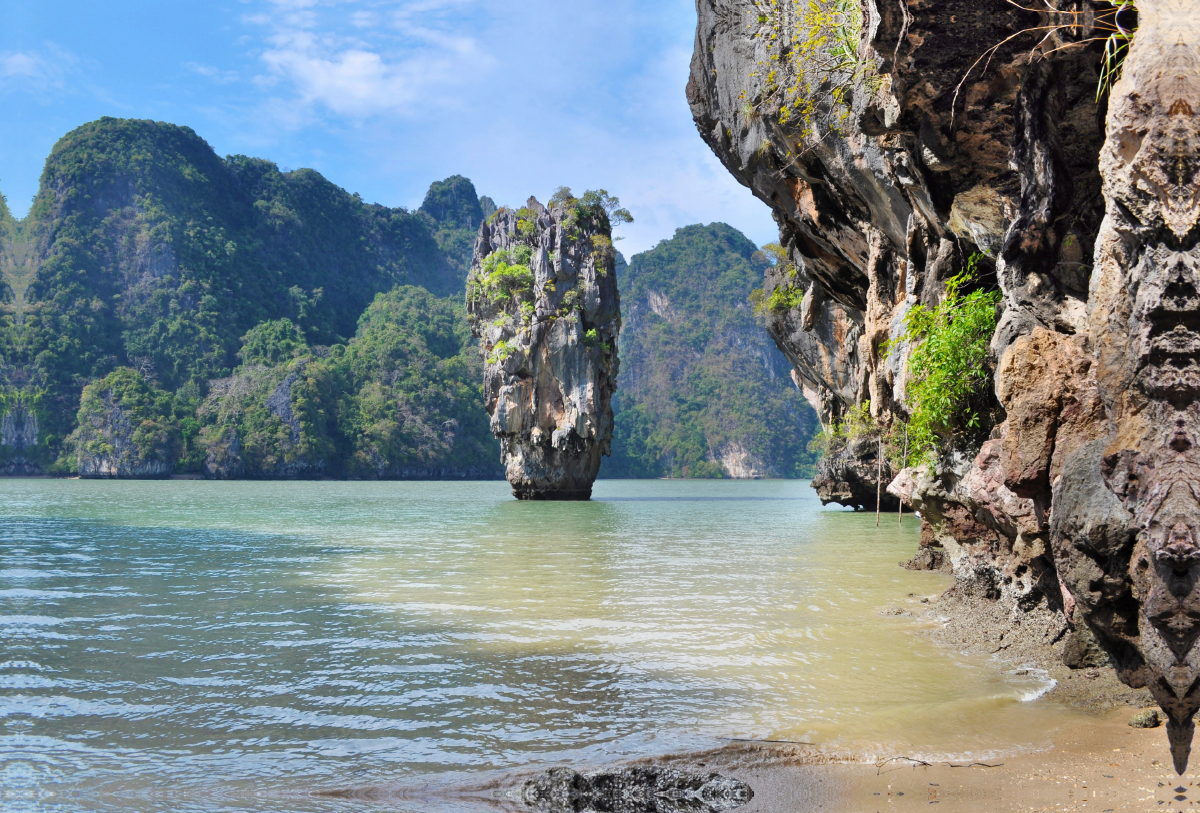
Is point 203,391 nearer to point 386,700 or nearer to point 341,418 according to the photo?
point 341,418

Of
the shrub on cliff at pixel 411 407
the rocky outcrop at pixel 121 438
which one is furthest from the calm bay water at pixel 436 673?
the shrub on cliff at pixel 411 407

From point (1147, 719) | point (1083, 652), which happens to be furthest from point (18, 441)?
point (1147, 719)

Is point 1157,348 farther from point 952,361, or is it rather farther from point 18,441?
point 18,441

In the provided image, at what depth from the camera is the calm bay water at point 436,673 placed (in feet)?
14.4

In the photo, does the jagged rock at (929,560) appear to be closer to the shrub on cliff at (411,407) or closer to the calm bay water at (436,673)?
the calm bay water at (436,673)

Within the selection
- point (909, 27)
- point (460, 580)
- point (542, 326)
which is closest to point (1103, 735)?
point (909, 27)

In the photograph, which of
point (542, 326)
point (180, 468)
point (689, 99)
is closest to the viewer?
point (689, 99)

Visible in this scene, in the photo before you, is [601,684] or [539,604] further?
[539,604]

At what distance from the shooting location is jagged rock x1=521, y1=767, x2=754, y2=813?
12.3 ft

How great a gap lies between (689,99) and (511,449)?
23.3 metres

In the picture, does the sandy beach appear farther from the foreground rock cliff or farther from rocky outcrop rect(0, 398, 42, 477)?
rocky outcrop rect(0, 398, 42, 477)

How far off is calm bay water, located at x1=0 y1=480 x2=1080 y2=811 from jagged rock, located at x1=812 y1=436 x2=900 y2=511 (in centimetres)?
1422

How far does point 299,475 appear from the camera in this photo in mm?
67375

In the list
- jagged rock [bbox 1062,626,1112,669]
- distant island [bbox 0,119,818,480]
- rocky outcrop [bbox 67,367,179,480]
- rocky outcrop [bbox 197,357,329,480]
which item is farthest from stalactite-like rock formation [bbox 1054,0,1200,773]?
rocky outcrop [bbox 67,367,179,480]
